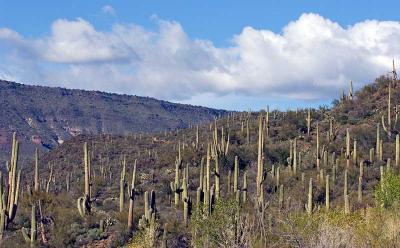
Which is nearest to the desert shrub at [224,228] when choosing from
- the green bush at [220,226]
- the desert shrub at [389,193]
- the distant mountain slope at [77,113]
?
the green bush at [220,226]

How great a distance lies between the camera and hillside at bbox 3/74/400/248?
2655 centimetres

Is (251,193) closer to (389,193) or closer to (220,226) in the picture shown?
(389,193)

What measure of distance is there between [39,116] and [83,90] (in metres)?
19.0

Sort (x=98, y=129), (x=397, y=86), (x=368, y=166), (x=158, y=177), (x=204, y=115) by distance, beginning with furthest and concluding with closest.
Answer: (x=204, y=115) → (x=98, y=129) → (x=397, y=86) → (x=158, y=177) → (x=368, y=166)

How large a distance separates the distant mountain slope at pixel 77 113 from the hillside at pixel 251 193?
7577cm

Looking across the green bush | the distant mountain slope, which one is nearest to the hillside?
the green bush

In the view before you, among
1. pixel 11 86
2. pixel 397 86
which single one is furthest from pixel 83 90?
pixel 397 86

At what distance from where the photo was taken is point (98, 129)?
156000mm

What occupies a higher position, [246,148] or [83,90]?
[83,90]

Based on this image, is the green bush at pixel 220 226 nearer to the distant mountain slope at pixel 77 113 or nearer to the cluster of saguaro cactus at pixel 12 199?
the cluster of saguaro cactus at pixel 12 199

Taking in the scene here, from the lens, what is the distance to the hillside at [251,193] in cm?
2655

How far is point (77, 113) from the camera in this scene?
165 metres

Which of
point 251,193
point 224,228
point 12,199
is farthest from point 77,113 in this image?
point 224,228

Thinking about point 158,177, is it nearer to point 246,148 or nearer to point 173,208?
point 246,148
